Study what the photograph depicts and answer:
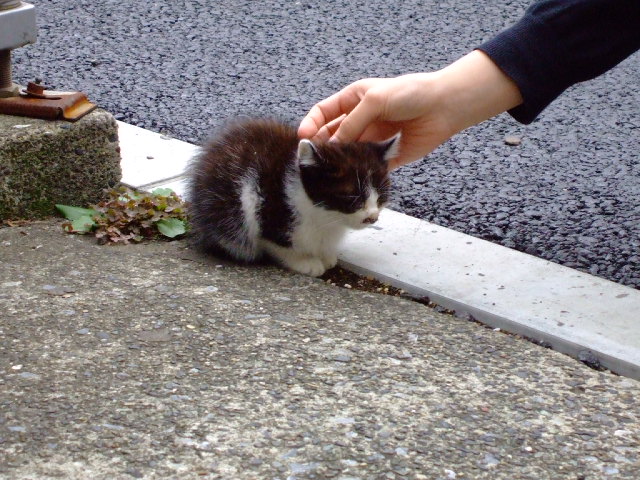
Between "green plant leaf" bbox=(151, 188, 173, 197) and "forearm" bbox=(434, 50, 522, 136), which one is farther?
"green plant leaf" bbox=(151, 188, 173, 197)

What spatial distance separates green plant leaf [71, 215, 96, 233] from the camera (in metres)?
3.13

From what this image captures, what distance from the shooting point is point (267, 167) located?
302 centimetres

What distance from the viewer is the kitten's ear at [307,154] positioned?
9.34 ft

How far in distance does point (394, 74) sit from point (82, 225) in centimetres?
215

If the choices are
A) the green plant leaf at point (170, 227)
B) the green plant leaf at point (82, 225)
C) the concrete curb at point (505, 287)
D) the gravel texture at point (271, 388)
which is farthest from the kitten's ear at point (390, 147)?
the green plant leaf at point (82, 225)

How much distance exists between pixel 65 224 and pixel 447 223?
4.30 feet

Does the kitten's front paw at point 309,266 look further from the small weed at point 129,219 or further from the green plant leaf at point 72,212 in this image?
the green plant leaf at point 72,212

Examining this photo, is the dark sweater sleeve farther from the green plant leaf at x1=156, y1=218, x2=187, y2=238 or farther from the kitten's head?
the green plant leaf at x1=156, y1=218, x2=187, y2=238

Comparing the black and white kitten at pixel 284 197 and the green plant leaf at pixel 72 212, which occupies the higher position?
the black and white kitten at pixel 284 197

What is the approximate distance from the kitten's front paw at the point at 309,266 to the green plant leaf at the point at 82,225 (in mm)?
668

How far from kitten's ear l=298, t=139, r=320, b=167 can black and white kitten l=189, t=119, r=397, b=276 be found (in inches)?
1.2

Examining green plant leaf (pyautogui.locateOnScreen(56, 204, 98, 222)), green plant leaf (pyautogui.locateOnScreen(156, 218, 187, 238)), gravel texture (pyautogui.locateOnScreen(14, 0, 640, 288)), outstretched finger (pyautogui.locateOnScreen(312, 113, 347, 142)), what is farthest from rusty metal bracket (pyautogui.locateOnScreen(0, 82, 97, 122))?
outstretched finger (pyautogui.locateOnScreen(312, 113, 347, 142))

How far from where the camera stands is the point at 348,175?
9.61 feet

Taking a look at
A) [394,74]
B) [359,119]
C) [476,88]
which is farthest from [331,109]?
[394,74]
